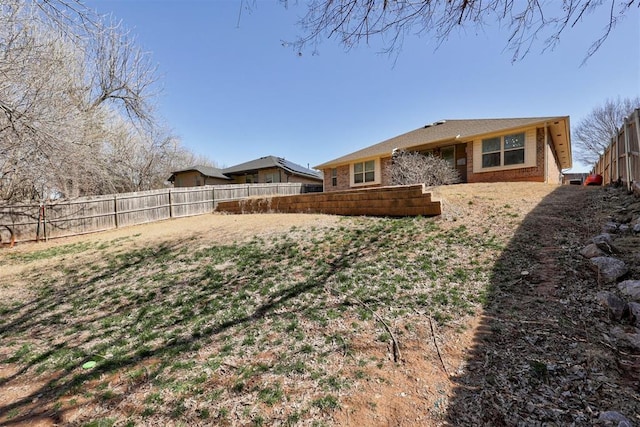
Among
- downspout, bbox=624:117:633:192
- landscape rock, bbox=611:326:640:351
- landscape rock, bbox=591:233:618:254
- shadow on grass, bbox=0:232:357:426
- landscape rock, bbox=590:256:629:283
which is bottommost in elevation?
shadow on grass, bbox=0:232:357:426

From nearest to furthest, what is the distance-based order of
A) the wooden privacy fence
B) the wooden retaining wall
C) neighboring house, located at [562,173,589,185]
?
the wooden retaining wall, the wooden privacy fence, neighboring house, located at [562,173,589,185]

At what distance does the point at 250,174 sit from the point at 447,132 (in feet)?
53.9

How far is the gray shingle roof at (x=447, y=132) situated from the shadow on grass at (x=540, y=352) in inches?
347

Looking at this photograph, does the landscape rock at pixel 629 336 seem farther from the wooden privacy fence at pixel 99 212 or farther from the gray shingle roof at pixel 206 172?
the gray shingle roof at pixel 206 172

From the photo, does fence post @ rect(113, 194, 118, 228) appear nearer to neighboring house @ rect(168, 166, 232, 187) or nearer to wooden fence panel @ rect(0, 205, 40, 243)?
wooden fence panel @ rect(0, 205, 40, 243)

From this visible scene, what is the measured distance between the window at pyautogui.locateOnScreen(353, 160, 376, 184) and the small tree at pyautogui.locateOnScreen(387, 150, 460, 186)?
2.70m

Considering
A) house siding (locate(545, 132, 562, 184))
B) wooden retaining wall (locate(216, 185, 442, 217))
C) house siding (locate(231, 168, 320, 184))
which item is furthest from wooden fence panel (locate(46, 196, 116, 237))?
house siding (locate(545, 132, 562, 184))

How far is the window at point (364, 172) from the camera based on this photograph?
15.4 metres

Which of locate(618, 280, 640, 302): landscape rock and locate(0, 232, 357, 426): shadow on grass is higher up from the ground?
locate(618, 280, 640, 302): landscape rock

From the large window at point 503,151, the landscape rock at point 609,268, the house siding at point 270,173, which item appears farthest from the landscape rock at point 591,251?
the house siding at point 270,173

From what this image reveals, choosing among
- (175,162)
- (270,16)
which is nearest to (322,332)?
(270,16)

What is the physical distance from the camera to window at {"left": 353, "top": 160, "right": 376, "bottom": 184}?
15.4m

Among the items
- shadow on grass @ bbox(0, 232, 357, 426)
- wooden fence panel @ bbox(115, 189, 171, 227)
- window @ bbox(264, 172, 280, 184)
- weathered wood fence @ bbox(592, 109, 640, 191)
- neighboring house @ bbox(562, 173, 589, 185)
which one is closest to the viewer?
shadow on grass @ bbox(0, 232, 357, 426)

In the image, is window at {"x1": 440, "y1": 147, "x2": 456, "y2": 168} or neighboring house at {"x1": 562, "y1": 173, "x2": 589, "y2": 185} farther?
neighboring house at {"x1": 562, "y1": 173, "x2": 589, "y2": 185}
